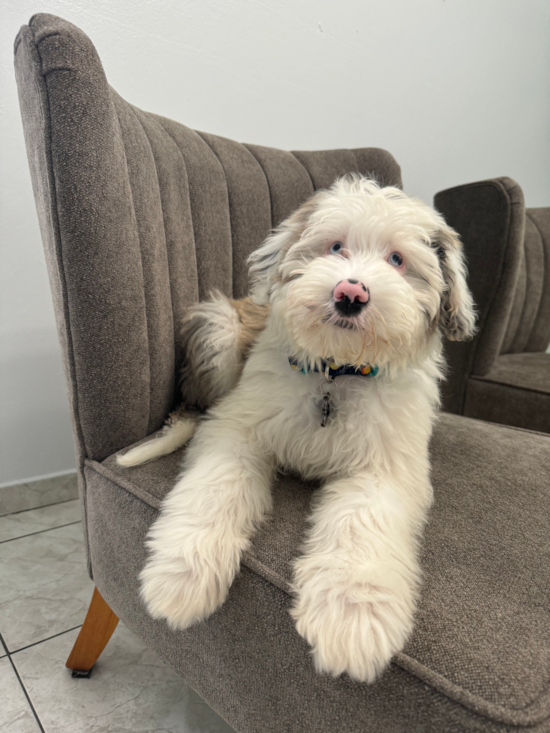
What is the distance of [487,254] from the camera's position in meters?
1.91

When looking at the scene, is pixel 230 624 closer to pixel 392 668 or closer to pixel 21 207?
pixel 392 668

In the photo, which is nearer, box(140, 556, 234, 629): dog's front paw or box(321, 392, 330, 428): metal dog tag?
box(140, 556, 234, 629): dog's front paw

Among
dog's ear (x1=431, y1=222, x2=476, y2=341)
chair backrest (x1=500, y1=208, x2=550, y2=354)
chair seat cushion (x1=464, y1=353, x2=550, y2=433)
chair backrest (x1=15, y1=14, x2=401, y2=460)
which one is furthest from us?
chair backrest (x1=500, y1=208, x2=550, y2=354)

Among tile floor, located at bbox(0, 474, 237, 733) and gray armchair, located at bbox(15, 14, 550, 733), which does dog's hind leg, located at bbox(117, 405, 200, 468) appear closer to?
gray armchair, located at bbox(15, 14, 550, 733)

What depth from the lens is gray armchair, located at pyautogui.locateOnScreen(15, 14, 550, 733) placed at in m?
0.60

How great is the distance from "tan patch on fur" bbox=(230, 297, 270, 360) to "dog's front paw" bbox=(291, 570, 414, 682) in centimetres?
65

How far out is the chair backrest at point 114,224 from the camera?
85 centimetres

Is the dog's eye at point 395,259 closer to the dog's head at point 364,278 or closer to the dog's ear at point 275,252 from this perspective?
the dog's head at point 364,278

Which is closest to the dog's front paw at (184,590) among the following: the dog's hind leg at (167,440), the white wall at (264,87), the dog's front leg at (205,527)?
the dog's front leg at (205,527)

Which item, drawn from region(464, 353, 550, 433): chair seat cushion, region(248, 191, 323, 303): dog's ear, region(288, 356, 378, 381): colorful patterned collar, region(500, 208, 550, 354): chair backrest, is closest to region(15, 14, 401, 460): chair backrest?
region(248, 191, 323, 303): dog's ear

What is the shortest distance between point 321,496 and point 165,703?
2.30 ft

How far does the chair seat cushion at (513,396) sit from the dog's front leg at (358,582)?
1.23m

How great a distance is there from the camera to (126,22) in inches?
63.4

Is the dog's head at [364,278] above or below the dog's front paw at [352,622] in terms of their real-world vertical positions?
above
